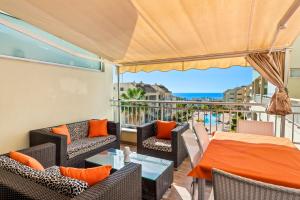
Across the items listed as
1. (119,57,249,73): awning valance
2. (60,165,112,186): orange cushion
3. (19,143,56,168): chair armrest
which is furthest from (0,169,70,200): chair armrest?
(119,57,249,73): awning valance

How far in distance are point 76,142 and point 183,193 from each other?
2203 mm

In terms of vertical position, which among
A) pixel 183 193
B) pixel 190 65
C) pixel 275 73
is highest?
pixel 190 65

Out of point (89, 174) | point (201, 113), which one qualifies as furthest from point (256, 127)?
point (89, 174)

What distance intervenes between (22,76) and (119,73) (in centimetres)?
254

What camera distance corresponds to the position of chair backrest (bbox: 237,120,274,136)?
2736 mm

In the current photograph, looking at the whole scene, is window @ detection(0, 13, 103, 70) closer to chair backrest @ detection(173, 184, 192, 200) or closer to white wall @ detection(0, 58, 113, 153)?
white wall @ detection(0, 58, 113, 153)

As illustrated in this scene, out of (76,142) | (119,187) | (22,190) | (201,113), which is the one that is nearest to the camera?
(22,190)

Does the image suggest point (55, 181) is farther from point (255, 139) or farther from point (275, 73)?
point (275, 73)

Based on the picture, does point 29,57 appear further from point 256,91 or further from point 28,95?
point 256,91

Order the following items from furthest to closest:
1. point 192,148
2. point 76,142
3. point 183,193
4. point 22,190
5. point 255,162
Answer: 1. point 76,142
2. point 183,193
3. point 192,148
4. point 255,162
5. point 22,190

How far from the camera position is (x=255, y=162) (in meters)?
1.64

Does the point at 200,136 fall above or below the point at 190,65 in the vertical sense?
below

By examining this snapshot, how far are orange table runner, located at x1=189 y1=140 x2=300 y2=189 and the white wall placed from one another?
2.92 meters

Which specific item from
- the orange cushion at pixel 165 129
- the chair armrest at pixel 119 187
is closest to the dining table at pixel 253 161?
the chair armrest at pixel 119 187
